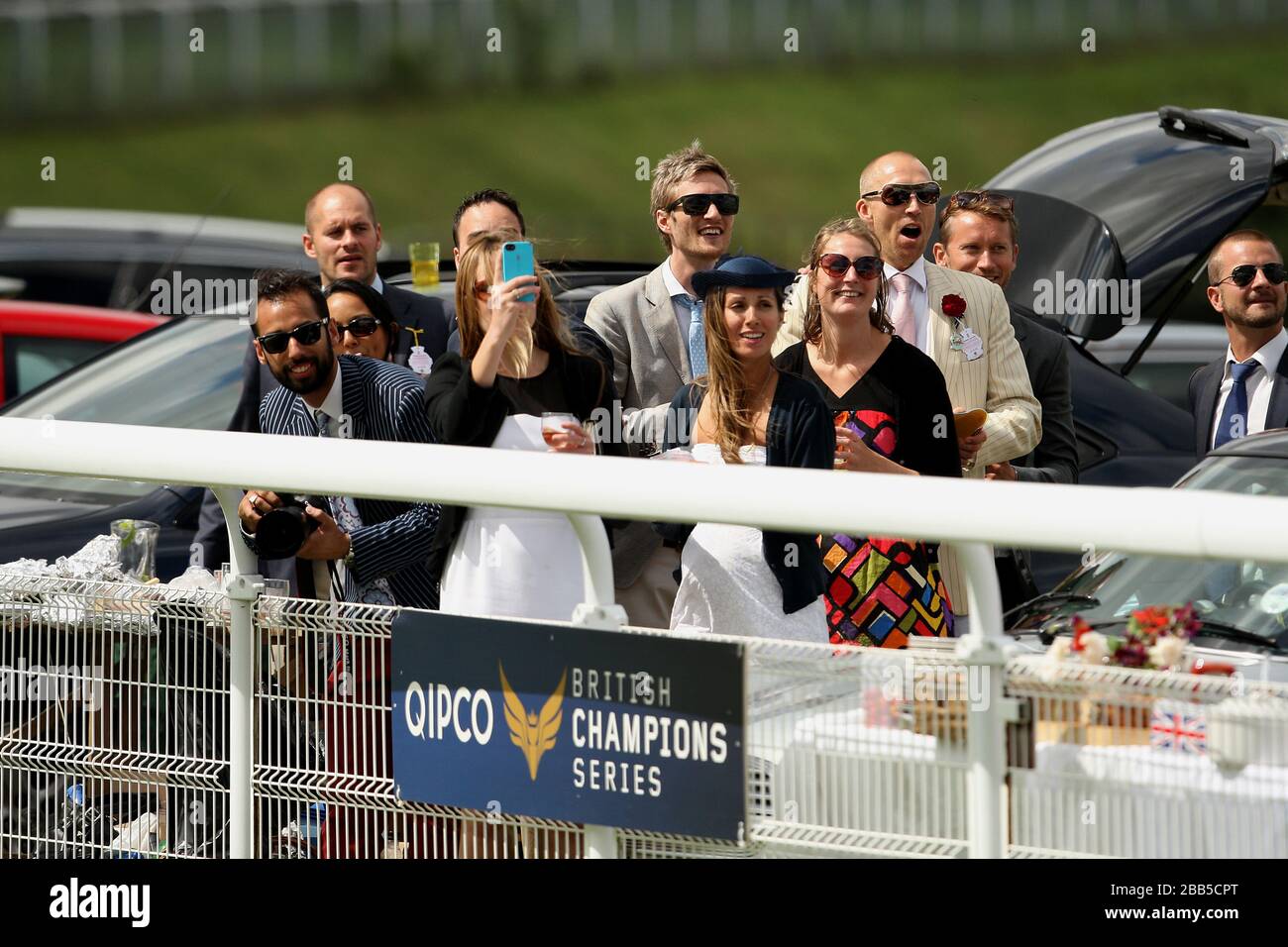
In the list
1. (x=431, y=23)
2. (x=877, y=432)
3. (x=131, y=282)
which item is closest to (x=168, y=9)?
(x=431, y=23)

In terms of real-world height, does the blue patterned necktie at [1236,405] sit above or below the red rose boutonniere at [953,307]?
below

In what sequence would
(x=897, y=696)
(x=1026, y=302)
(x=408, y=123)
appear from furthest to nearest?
(x=408, y=123), (x=1026, y=302), (x=897, y=696)

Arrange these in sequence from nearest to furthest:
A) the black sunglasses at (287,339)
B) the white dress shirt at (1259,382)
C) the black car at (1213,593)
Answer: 1. the black car at (1213,593)
2. the black sunglasses at (287,339)
3. the white dress shirt at (1259,382)

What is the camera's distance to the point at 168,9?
29.9 m

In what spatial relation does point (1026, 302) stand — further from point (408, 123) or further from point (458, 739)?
point (408, 123)

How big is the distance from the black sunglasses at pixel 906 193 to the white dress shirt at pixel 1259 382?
121 centimetres

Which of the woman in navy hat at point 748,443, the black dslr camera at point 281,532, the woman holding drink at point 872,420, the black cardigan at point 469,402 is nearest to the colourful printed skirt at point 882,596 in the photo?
the woman holding drink at point 872,420

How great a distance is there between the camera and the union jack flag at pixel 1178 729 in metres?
2.33

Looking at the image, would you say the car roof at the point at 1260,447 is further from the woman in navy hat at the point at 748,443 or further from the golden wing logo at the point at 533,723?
the golden wing logo at the point at 533,723

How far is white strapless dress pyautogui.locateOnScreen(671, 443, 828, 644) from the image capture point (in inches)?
144

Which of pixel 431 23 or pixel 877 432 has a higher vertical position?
pixel 431 23

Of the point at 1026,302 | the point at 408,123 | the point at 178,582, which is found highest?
the point at 408,123

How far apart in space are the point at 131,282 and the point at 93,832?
Result: 10.6 metres

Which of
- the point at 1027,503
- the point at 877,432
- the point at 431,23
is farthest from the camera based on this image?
the point at 431,23
